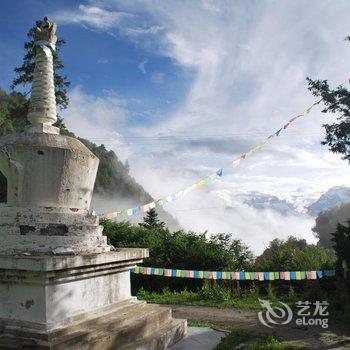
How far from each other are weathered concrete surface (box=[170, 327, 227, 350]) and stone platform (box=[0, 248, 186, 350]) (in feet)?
1.52

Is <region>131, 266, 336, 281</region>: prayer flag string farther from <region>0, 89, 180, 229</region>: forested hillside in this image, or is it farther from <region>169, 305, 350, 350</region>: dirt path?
<region>0, 89, 180, 229</region>: forested hillside

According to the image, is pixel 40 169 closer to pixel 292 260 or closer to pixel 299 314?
pixel 299 314

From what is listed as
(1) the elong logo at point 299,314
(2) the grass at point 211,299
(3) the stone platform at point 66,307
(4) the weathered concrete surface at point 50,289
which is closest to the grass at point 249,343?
(3) the stone platform at point 66,307

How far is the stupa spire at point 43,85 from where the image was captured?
18.1 ft

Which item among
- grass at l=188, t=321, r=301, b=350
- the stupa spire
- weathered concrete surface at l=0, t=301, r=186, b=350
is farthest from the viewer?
grass at l=188, t=321, r=301, b=350

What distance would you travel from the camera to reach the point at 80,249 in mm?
4996

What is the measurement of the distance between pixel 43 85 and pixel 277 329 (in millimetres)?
6342

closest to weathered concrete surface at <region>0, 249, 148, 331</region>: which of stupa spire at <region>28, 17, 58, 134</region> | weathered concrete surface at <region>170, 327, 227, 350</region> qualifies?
weathered concrete surface at <region>170, 327, 227, 350</region>

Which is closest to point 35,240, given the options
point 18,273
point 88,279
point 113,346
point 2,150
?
point 18,273

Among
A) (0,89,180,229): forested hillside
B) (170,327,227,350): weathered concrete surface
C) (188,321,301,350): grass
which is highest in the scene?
(0,89,180,229): forested hillside

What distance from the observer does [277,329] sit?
26.6 ft

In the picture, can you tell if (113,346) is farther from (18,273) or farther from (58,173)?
(58,173)

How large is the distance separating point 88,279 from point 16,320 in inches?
35.6

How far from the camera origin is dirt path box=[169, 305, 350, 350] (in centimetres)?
700
